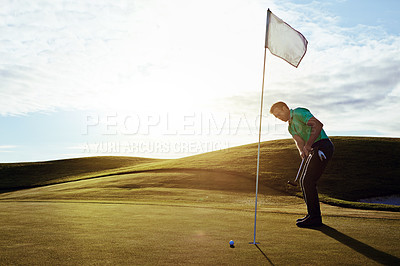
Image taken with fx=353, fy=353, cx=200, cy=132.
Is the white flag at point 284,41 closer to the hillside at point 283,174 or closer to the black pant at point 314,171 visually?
the black pant at point 314,171

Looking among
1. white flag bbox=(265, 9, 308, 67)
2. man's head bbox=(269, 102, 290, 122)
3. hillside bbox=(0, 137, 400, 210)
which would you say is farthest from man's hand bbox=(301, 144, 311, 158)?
hillside bbox=(0, 137, 400, 210)

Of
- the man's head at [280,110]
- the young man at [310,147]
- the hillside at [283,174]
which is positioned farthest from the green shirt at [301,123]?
the hillside at [283,174]

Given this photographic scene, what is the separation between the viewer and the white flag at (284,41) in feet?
26.8

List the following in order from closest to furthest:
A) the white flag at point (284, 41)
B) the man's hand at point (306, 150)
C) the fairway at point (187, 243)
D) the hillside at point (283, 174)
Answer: the fairway at point (187, 243)
the man's hand at point (306, 150)
the white flag at point (284, 41)
the hillside at point (283, 174)

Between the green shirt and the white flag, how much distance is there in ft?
5.03

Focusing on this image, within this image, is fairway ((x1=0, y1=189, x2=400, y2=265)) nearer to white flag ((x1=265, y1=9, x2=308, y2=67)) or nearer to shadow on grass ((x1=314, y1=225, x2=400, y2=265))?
shadow on grass ((x1=314, y1=225, x2=400, y2=265))

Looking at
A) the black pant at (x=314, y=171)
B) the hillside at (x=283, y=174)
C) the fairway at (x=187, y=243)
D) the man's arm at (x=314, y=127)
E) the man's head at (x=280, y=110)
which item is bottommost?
the hillside at (x=283, y=174)

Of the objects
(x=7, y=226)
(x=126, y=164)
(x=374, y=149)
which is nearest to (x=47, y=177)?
(x=126, y=164)

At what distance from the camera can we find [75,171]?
A: 5359 cm

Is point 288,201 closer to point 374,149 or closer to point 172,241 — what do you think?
point 172,241

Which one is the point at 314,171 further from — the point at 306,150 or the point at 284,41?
the point at 284,41

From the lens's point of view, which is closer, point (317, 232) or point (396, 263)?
→ point (396, 263)

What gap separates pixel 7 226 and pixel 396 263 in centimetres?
722

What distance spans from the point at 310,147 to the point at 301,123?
0.56m
